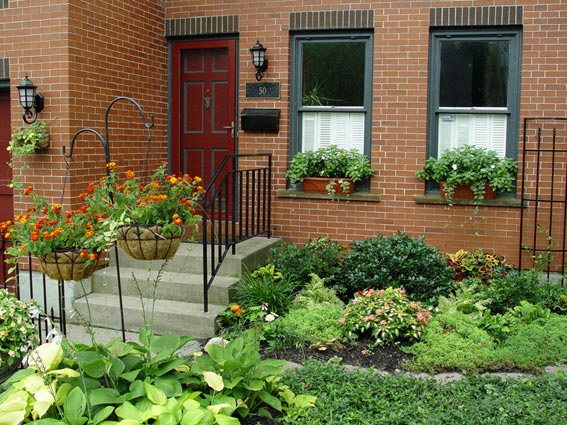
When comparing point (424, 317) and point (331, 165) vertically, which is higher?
point (331, 165)

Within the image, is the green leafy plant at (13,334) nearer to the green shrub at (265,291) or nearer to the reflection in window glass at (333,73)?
the green shrub at (265,291)

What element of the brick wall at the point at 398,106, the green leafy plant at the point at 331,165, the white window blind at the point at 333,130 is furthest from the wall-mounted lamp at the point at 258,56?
the green leafy plant at the point at 331,165

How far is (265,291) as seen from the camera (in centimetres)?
611

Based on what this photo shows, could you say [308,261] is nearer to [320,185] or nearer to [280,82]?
[320,185]

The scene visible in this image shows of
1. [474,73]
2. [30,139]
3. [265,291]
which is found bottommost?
[265,291]

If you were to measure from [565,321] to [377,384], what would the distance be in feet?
6.89

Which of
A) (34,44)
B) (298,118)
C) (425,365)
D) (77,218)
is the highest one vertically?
(34,44)

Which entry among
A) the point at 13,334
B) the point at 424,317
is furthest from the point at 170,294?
the point at 424,317

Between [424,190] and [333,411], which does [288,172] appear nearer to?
Result: [424,190]

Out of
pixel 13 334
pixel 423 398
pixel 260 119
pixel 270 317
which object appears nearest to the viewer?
pixel 423 398

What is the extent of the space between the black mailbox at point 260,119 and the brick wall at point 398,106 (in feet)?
0.26

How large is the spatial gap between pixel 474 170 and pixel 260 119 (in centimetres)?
233

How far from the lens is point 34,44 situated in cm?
Result: 666

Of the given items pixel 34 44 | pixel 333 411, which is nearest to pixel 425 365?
pixel 333 411
